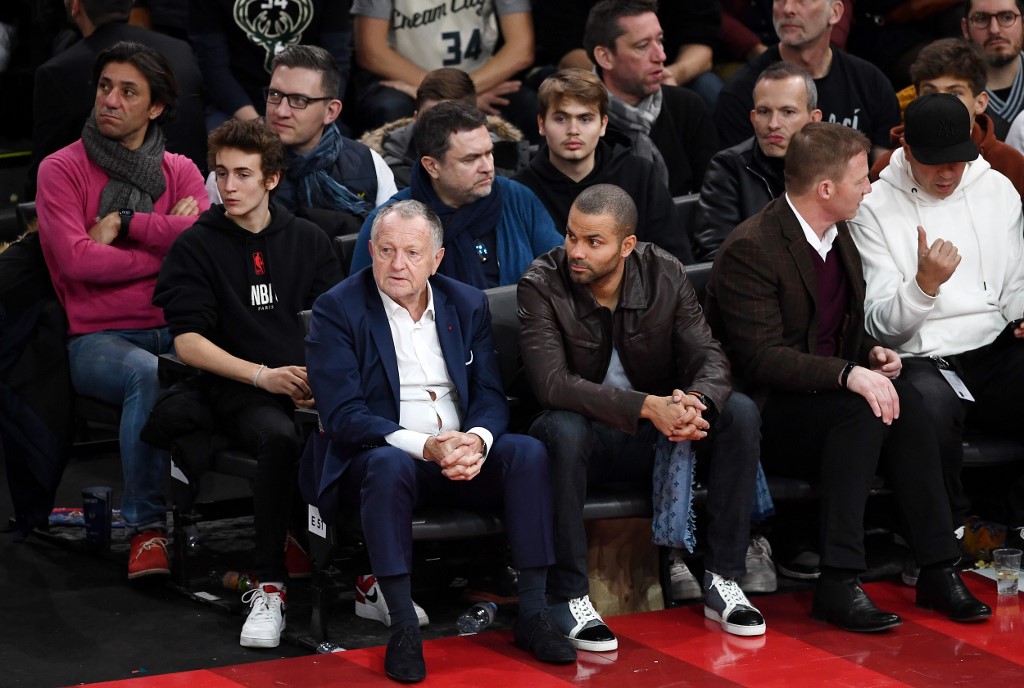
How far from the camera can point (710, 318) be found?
5164 millimetres

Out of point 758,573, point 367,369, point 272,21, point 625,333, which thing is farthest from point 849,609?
point 272,21

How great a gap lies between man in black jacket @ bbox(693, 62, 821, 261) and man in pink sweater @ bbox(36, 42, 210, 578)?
71.9 inches

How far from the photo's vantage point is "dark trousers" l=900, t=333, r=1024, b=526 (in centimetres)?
507

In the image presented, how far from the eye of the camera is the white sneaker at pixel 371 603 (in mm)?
4798

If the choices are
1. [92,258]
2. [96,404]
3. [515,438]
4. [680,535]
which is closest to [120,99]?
[92,258]

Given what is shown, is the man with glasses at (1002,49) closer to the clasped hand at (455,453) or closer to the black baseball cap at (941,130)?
the black baseball cap at (941,130)

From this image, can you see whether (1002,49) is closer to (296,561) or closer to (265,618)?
(296,561)

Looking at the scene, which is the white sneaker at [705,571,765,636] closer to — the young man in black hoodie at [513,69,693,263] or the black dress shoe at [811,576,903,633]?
the black dress shoe at [811,576,903,633]

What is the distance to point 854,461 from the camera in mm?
4773

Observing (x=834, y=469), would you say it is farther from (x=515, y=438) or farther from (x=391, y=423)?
(x=391, y=423)

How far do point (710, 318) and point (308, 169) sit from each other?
5.48 ft

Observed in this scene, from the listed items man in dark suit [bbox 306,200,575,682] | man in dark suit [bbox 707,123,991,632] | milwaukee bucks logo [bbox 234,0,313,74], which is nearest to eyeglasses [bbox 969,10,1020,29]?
man in dark suit [bbox 707,123,991,632]

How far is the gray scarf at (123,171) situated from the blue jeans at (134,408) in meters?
0.49

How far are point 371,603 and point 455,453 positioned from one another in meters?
0.74
